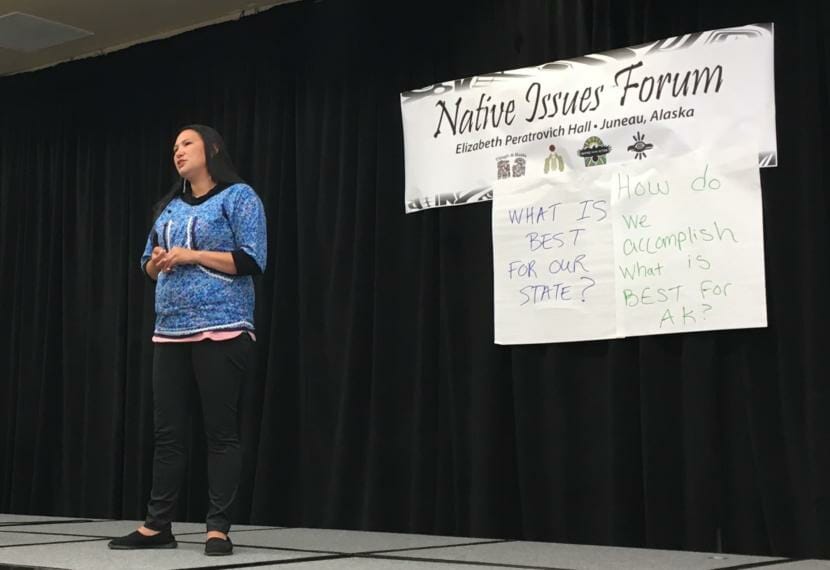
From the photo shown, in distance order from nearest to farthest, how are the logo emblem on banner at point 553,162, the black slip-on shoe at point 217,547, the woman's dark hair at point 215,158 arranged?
the black slip-on shoe at point 217,547
the woman's dark hair at point 215,158
the logo emblem on banner at point 553,162

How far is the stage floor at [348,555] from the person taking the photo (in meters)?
2.33

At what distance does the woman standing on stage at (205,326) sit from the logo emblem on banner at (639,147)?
47.6 inches

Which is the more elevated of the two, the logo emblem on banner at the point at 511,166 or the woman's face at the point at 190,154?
the logo emblem on banner at the point at 511,166

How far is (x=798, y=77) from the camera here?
2.95 metres

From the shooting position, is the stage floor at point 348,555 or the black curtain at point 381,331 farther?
the black curtain at point 381,331

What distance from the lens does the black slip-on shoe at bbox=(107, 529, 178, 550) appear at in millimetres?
2617

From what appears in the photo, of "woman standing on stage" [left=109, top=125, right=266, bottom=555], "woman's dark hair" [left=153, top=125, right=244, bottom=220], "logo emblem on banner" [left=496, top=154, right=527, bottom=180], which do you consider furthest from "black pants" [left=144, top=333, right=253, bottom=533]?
"logo emblem on banner" [left=496, top=154, right=527, bottom=180]

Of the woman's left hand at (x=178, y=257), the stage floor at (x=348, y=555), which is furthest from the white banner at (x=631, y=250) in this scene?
the woman's left hand at (x=178, y=257)

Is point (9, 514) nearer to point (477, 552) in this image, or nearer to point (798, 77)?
point (477, 552)

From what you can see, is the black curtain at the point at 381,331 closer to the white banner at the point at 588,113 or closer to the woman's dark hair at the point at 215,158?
the white banner at the point at 588,113

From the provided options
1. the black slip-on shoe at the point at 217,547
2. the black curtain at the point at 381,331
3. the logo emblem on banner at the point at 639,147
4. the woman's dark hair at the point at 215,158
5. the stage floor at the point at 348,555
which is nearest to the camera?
the stage floor at the point at 348,555

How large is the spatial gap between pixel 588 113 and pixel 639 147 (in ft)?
0.72

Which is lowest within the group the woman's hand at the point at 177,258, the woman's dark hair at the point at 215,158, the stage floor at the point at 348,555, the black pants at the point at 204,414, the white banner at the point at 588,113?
the stage floor at the point at 348,555

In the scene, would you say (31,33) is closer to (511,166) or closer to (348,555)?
(511,166)
